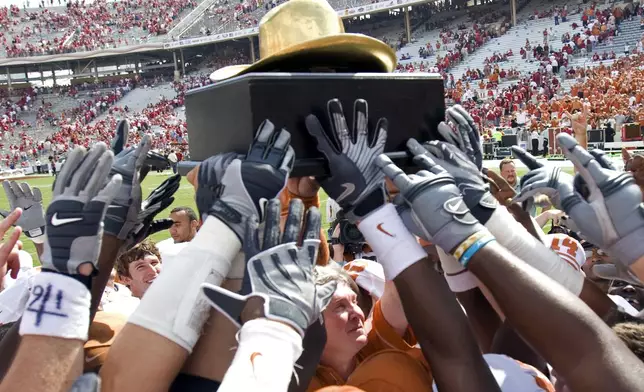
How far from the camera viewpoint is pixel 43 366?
132 centimetres

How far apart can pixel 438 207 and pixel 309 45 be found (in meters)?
0.61

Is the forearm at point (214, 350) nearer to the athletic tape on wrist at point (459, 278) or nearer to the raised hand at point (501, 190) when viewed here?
the athletic tape on wrist at point (459, 278)

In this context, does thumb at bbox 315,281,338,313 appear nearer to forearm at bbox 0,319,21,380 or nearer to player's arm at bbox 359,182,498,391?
player's arm at bbox 359,182,498,391

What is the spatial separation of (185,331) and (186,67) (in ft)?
143

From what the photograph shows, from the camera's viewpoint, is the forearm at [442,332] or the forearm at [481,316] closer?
the forearm at [442,332]

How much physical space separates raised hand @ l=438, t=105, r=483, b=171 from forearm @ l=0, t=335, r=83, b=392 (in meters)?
1.26

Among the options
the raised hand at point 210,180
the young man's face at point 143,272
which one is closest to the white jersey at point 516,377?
the raised hand at point 210,180

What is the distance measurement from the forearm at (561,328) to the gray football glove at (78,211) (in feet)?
3.09

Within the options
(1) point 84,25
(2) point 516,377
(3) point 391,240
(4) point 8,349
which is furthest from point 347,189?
(1) point 84,25

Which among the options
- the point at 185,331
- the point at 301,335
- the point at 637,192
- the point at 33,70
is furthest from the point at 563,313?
the point at 33,70

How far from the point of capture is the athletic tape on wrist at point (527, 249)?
5.64 feet

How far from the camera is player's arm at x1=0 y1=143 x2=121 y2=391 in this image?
4.37 feet

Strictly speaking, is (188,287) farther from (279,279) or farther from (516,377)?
(516,377)

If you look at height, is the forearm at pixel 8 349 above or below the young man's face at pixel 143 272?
above
